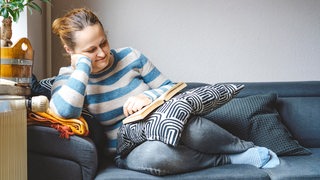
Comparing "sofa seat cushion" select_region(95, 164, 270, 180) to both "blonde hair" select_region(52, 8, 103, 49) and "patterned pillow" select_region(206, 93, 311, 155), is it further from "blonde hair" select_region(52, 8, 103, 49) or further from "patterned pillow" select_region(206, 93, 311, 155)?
"blonde hair" select_region(52, 8, 103, 49)

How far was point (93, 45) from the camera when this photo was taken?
5.33 ft

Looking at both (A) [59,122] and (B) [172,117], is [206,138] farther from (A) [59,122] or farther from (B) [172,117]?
(A) [59,122]

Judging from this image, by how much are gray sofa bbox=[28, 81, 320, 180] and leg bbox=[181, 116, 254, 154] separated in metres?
0.07

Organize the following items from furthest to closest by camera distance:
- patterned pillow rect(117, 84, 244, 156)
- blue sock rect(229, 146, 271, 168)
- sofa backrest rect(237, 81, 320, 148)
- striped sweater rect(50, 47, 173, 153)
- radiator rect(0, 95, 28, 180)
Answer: sofa backrest rect(237, 81, 320, 148), striped sweater rect(50, 47, 173, 153), blue sock rect(229, 146, 271, 168), patterned pillow rect(117, 84, 244, 156), radiator rect(0, 95, 28, 180)

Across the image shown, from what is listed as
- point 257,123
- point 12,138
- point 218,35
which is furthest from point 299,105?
point 12,138

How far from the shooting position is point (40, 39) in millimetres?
2191

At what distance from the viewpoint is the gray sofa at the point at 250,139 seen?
1.41 meters

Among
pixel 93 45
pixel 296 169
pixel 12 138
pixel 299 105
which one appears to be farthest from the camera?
pixel 299 105

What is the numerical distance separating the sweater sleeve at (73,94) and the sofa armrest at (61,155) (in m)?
0.09

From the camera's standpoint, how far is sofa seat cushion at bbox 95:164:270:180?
4.64 feet

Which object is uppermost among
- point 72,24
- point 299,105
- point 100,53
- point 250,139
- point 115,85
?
point 72,24

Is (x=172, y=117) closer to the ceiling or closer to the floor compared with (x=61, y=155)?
closer to the ceiling

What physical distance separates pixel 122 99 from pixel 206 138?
43 cm

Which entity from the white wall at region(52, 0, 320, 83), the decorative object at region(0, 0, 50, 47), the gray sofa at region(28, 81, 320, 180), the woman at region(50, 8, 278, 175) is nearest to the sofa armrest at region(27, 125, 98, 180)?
the gray sofa at region(28, 81, 320, 180)
